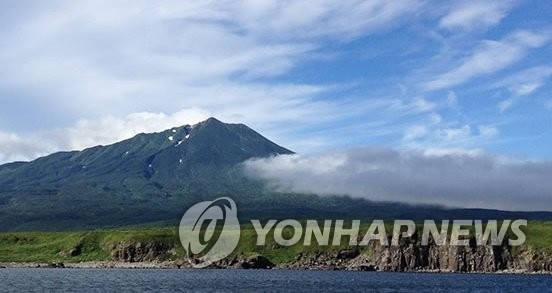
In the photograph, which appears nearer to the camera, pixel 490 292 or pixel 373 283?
pixel 490 292

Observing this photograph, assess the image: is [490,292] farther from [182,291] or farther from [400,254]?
[400,254]

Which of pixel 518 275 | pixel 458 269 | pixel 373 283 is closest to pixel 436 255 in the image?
pixel 458 269

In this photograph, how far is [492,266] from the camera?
191750 mm

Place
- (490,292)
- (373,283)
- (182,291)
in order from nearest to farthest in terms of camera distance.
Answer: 1. (182,291)
2. (490,292)
3. (373,283)

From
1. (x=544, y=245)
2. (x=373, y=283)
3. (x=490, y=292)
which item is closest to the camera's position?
(x=490, y=292)

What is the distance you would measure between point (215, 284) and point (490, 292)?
49.0 meters

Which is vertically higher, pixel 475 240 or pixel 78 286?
pixel 475 240

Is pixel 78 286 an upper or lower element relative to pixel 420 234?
lower

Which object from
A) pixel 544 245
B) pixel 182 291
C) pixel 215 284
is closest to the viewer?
pixel 182 291

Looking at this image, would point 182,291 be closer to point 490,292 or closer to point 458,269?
point 490,292

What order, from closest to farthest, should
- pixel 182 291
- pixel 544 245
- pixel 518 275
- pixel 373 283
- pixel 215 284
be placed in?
pixel 182 291 → pixel 215 284 → pixel 373 283 → pixel 518 275 → pixel 544 245

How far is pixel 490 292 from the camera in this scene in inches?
4719

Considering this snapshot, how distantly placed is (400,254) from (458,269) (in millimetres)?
16419

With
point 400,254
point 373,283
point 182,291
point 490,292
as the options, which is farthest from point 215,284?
point 400,254
